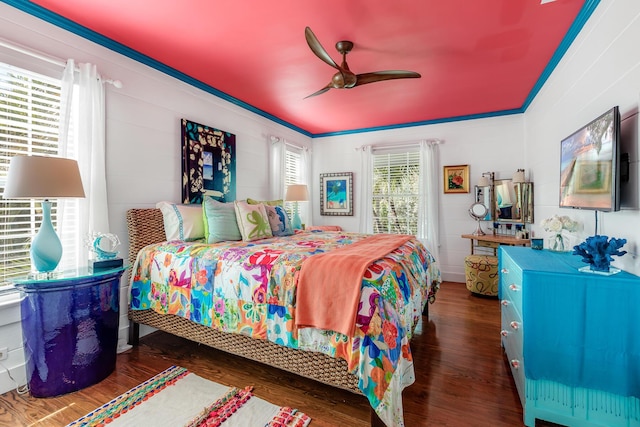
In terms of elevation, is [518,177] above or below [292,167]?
below

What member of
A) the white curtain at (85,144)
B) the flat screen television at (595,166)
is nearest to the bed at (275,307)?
the white curtain at (85,144)

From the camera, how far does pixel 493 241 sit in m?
3.83

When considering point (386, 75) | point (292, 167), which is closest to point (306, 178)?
point (292, 167)

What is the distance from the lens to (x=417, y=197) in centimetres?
484

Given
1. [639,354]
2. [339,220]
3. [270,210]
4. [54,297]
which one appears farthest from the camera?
[339,220]

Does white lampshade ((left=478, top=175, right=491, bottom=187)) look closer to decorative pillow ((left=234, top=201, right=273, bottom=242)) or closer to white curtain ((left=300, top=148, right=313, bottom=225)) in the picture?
white curtain ((left=300, top=148, right=313, bottom=225))

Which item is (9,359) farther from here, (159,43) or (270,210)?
(159,43)

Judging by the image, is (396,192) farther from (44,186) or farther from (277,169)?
(44,186)

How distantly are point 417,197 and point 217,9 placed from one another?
150 inches

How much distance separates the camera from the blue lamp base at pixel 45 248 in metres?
1.80

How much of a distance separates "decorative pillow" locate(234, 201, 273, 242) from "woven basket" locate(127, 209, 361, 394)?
0.71 meters

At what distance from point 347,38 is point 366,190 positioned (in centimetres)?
296

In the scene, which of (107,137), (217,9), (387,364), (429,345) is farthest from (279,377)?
(217,9)

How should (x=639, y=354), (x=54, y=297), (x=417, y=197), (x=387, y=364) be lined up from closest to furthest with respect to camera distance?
1. (x=639, y=354)
2. (x=387, y=364)
3. (x=54, y=297)
4. (x=417, y=197)
